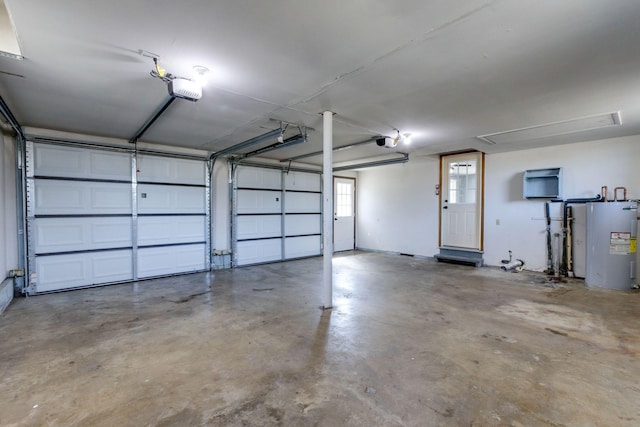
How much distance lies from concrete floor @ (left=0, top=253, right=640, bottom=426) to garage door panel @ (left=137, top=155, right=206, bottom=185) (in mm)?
2175

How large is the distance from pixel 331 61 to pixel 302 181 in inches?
211

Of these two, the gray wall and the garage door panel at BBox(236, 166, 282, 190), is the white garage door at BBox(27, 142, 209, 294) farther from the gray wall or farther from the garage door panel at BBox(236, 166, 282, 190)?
Result: the garage door panel at BBox(236, 166, 282, 190)

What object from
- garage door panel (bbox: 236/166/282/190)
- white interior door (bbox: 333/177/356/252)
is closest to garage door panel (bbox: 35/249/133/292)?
garage door panel (bbox: 236/166/282/190)

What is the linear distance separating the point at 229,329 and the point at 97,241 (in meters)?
3.43

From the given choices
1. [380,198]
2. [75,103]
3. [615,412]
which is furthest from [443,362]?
[380,198]

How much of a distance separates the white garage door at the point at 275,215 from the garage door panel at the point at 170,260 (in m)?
0.82

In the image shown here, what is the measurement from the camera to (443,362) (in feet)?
8.13

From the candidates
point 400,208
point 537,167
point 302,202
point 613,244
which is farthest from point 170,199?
point 613,244

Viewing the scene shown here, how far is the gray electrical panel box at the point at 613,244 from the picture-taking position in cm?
466

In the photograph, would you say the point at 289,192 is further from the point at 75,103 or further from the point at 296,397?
the point at 296,397

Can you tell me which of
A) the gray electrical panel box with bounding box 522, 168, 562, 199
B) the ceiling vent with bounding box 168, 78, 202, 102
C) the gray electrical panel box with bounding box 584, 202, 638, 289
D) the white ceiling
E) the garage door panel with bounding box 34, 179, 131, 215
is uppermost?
the white ceiling

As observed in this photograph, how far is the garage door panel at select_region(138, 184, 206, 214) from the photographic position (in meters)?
5.43

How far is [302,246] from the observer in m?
7.83

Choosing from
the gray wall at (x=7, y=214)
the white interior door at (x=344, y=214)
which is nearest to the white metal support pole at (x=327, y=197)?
the gray wall at (x=7, y=214)
